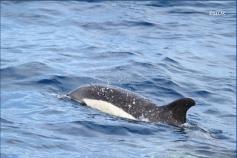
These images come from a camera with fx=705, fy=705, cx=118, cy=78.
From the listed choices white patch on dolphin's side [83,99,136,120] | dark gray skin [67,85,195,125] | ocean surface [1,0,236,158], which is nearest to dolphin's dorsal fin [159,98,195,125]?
dark gray skin [67,85,195,125]

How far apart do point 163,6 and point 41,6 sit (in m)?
4.45

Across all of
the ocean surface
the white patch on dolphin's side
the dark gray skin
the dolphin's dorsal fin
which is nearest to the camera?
the ocean surface

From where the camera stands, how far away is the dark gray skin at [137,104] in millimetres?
12441

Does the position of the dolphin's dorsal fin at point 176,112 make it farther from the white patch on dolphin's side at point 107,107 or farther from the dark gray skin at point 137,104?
the white patch on dolphin's side at point 107,107

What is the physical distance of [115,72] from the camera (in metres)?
16.6

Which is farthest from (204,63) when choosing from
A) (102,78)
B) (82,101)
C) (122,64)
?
(82,101)

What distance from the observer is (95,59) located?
18.0m

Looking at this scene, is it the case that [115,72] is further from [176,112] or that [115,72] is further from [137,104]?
[176,112]

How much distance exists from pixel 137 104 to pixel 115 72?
3.68m

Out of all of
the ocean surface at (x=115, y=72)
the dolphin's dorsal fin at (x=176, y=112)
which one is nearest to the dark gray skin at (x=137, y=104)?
the dolphin's dorsal fin at (x=176, y=112)

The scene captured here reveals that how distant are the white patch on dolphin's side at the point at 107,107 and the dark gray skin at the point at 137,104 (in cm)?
6

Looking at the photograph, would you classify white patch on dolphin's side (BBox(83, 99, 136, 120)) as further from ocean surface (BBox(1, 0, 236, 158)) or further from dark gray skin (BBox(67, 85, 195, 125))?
ocean surface (BBox(1, 0, 236, 158))

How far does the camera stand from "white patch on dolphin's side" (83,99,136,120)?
42.6 ft

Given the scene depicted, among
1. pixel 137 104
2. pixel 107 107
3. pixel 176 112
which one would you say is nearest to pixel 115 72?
pixel 107 107
